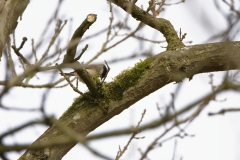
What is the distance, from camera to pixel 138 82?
10.2 feet

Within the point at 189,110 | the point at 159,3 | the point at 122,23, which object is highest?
the point at 159,3

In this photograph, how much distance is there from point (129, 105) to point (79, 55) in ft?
3.08

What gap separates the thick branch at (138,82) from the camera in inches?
119

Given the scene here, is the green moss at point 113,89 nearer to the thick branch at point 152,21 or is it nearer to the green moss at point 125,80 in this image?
the green moss at point 125,80

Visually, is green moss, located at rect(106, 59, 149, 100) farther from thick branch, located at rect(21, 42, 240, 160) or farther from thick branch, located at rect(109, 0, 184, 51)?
thick branch, located at rect(109, 0, 184, 51)

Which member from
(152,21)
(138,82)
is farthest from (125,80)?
(152,21)

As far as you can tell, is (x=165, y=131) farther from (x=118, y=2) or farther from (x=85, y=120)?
(x=118, y=2)

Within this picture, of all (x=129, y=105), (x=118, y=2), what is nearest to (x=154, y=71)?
(x=129, y=105)

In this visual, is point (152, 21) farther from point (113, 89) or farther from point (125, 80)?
point (113, 89)

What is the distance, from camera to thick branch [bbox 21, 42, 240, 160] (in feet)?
9.91

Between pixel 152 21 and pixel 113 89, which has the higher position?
pixel 152 21

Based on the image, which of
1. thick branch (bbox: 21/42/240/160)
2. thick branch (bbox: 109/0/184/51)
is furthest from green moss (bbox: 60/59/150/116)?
thick branch (bbox: 109/0/184/51)

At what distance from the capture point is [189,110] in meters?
1.48

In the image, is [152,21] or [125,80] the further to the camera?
[152,21]
